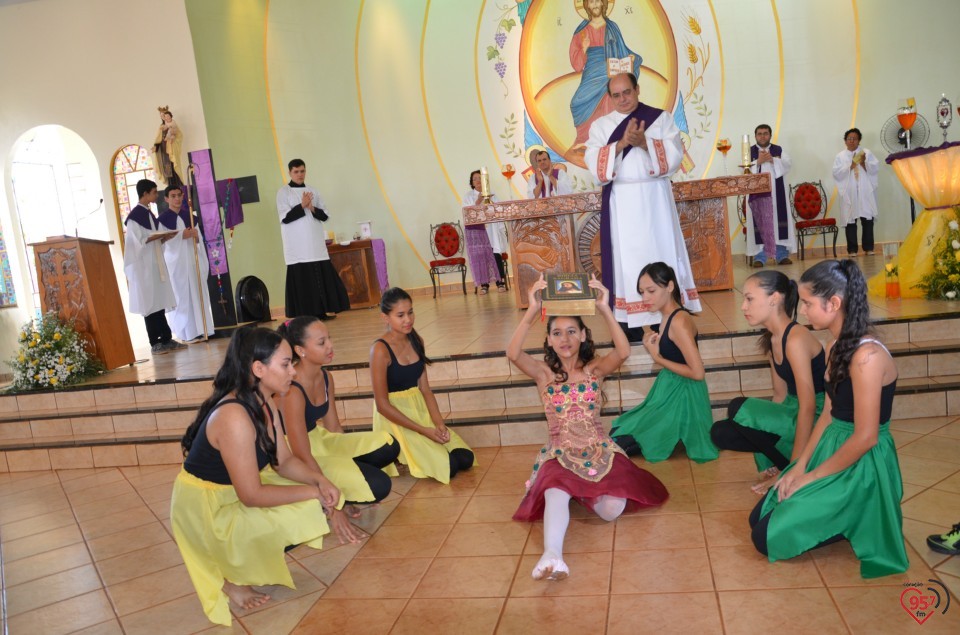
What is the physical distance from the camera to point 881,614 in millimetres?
2193

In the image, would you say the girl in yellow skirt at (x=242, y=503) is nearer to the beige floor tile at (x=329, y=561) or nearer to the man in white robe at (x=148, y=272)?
the beige floor tile at (x=329, y=561)

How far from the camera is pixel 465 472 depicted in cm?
411

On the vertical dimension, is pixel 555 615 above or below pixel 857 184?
below

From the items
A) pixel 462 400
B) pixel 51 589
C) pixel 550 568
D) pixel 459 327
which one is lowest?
pixel 51 589

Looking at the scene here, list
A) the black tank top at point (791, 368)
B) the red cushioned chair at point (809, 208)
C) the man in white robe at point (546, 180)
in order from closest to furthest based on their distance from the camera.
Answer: the black tank top at point (791, 368) → the man in white robe at point (546, 180) → the red cushioned chair at point (809, 208)

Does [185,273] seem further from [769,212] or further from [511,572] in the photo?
[769,212]

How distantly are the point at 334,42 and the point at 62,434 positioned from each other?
693 cm

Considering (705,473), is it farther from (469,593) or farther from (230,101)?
(230,101)

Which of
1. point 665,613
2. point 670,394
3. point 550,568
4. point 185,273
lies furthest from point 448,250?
point 665,613

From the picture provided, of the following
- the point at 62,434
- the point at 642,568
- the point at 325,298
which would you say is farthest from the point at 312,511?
the point at 325,298

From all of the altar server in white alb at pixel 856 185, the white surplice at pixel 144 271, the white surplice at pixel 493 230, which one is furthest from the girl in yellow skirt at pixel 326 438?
the altar server in white alb at pixel 856 185

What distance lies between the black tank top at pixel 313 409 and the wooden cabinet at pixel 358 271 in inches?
253

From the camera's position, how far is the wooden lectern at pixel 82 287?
664 centimetres

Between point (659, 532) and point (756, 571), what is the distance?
1.57ft
